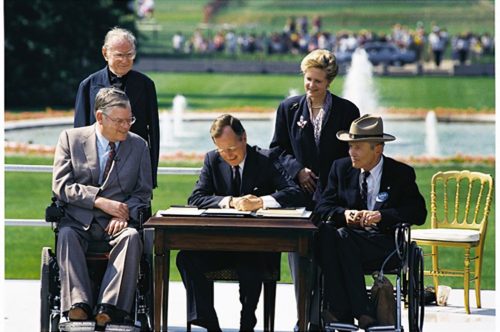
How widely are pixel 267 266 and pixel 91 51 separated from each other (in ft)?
97.2

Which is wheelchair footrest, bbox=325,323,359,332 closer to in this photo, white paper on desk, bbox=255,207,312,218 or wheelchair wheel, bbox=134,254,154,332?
white paper on desk, bbox=255,207,312,218

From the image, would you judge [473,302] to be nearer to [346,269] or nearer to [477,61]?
[346,269]

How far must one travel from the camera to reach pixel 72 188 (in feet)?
25.6

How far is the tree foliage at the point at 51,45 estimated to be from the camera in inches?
1414

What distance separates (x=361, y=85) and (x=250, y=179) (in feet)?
112

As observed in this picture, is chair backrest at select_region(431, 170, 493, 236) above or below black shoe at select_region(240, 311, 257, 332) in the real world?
above

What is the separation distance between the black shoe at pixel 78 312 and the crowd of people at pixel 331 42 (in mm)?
44758

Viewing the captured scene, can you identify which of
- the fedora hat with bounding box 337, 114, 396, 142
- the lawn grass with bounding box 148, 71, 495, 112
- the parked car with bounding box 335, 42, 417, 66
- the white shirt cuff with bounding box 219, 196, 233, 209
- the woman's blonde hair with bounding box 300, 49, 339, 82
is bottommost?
the white shirt cuff with bounding box 219, 196, 233, 209

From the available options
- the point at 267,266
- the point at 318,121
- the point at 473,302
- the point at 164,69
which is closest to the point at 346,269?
the point at 267,266

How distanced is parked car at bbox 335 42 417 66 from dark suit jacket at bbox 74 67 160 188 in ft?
139

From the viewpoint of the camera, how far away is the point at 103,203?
7.79 m

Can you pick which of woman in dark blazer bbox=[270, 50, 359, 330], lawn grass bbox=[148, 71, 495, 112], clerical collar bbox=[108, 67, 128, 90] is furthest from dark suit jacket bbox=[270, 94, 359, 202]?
lawn grass bbox=[148, 71, 495, 112]

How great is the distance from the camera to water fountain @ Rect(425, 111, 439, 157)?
26.7 meters

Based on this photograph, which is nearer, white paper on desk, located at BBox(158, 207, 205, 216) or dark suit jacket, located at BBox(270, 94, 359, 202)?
white paper on desk, located at BBox(158, 207, 205, 216)
